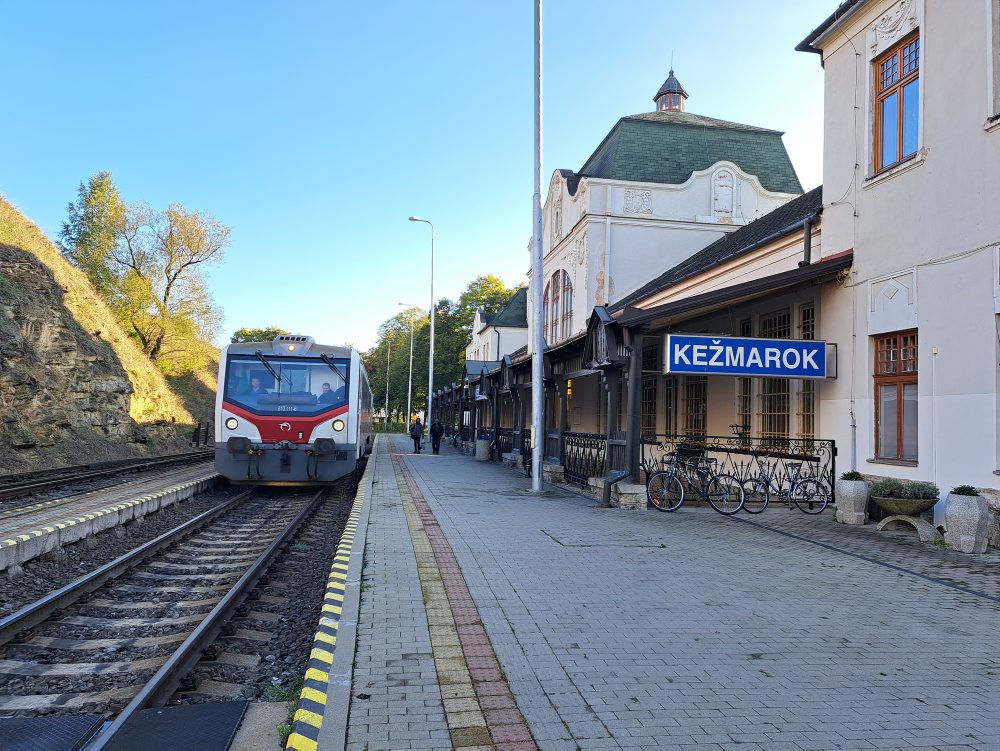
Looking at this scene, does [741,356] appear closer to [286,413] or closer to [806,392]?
[806,392]

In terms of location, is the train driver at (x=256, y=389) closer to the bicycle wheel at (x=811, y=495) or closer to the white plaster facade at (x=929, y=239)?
the bicycle wheel at (x=811, y=495)

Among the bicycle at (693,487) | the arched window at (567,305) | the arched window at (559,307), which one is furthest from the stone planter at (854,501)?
the arched window at (567,305)

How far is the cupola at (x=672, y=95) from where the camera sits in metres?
36.0

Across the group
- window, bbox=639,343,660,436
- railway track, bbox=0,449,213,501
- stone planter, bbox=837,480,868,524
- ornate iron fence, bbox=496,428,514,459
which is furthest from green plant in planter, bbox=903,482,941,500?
ornate iron fence, bbox=496,428,514,459

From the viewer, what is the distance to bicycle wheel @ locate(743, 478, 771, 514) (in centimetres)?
1205

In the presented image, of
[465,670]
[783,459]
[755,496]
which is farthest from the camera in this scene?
[783,459]

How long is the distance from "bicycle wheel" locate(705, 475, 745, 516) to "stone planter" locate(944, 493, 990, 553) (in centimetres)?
352

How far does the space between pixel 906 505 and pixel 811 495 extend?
2268 millimetres

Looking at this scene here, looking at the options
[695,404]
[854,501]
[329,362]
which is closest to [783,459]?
[854,501]

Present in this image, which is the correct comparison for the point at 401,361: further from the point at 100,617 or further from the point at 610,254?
the point at 100,617

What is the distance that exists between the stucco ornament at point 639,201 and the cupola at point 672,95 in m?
10.6

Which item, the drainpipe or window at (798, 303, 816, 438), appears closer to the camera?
window at (798, 303, 816, 438)

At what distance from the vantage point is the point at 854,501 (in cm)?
1053

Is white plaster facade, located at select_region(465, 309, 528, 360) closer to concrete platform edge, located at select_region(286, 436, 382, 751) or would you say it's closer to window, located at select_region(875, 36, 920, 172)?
window, located at select_region(875, 36, 920, 172)
